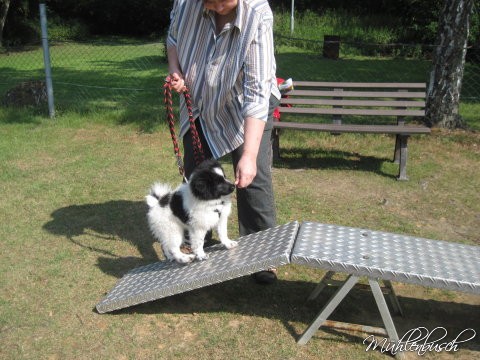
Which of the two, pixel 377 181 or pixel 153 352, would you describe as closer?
pixel 153 352

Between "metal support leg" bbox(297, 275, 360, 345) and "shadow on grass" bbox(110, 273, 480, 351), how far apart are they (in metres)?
0.07

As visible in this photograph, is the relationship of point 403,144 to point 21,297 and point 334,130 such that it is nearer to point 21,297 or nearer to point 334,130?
point 334,130

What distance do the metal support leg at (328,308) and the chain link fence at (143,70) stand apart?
542cm

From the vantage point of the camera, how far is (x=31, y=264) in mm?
3801

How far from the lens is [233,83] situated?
2.99m

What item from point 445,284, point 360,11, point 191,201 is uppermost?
point 360,11

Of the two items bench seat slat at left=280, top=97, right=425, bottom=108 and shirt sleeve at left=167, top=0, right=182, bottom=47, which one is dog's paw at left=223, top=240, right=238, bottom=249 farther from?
bench seat slat at left=280, top=97, right=425, bottom=108

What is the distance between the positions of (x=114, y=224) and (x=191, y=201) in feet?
5.27

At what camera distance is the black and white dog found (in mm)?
3016

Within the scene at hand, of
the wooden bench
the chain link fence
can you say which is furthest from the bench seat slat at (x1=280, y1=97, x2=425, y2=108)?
the chain link fence

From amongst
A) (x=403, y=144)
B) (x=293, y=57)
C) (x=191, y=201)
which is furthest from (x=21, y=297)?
(x=293, y=57)

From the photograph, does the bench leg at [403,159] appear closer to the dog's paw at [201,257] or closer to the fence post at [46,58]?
the dog's paw at [201,257]

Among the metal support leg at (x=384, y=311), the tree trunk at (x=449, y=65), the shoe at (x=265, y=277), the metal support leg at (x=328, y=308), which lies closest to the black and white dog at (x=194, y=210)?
the shoe at (x=265, y=277)

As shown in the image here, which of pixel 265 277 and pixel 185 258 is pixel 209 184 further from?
pixel 265 277
